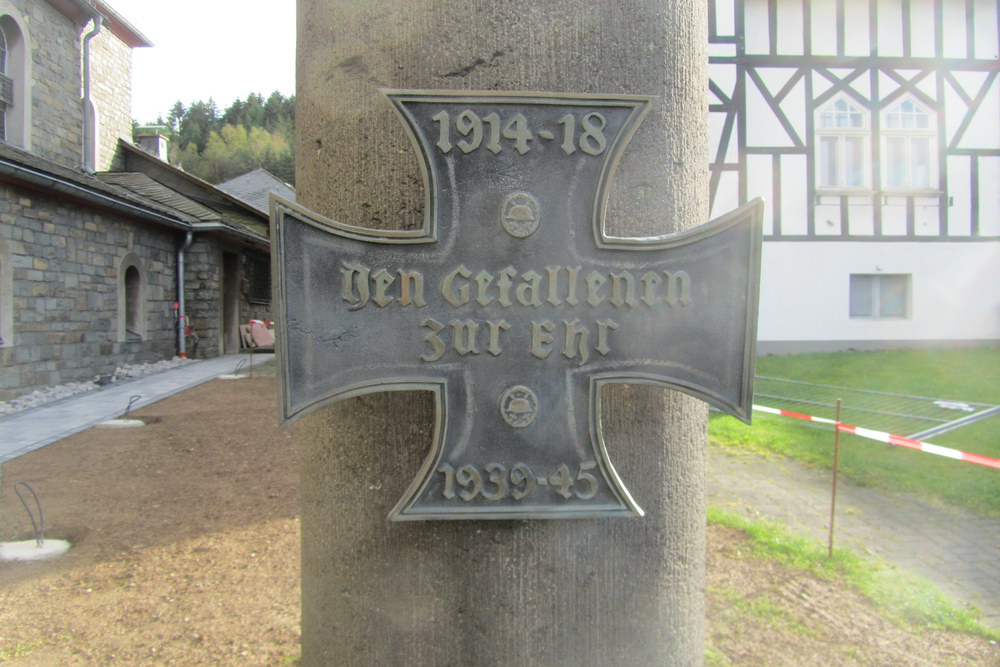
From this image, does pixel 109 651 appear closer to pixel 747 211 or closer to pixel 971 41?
pixel 747 211

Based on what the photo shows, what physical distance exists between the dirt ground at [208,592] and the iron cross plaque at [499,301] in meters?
1.54

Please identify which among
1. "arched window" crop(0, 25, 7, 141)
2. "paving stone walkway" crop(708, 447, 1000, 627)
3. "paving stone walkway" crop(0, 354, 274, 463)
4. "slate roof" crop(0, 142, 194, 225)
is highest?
"arched window" crop(0, 25, 7, 141)

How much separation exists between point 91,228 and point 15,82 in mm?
3105

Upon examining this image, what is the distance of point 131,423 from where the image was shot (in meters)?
7.70

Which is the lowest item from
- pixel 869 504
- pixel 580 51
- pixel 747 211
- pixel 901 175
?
pixel 869 504

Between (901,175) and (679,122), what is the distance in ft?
44.3

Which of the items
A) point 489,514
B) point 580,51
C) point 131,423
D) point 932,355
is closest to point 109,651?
point 489,514

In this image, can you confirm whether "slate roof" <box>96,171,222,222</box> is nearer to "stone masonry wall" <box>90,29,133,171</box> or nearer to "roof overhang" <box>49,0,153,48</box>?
"stone masonry wall" <box>90,29,133,171</box>

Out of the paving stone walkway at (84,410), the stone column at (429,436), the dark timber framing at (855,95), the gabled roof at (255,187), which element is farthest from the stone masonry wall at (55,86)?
the gabled roof at (255,187)

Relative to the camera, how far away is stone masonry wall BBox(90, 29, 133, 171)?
54.1 feet

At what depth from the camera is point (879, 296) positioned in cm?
1370

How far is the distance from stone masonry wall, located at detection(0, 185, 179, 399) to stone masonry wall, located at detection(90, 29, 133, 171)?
15.9 ft

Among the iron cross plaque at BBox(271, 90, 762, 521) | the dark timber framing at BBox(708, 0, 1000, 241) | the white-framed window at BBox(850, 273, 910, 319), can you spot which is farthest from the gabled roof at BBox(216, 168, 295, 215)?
the iron cross plaque at BBox(271, 90, 762, 521)

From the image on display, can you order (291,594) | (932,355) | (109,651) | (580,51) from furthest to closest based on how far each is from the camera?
(932,355)
(291,594)
(109,651)
(580,51)
